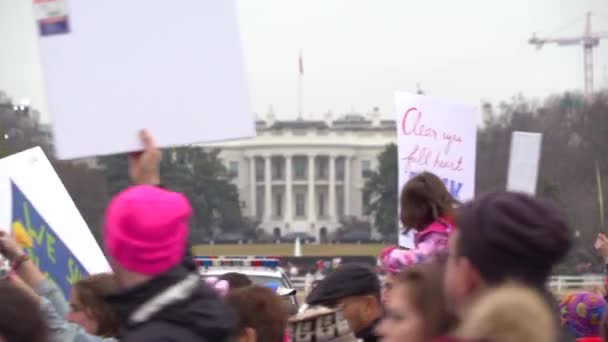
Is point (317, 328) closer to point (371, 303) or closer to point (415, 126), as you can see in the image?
point (371, 303)

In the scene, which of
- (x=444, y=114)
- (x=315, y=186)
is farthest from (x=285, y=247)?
(x=444, y=114)

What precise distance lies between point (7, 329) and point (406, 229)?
2.05m

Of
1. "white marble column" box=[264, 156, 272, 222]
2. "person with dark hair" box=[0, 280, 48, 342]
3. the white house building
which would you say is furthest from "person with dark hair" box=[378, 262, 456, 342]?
"white marble column" box=[264, 156, 272, 222]

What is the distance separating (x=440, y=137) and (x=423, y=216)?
2404 mm

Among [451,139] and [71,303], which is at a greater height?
[451,139]

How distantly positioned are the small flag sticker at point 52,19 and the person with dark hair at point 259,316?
63.3 inches

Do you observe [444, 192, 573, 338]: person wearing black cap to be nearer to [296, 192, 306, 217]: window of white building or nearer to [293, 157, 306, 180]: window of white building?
[293, 157, 306, 180]: window of white building

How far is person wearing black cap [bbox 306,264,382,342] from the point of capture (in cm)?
610

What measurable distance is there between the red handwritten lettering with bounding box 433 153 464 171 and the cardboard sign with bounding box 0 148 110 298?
6.68 ft

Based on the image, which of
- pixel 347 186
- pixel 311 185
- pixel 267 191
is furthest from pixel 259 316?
pixel 347 186

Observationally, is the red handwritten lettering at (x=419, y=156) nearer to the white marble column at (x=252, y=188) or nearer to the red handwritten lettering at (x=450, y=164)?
the red handwritten lettering at (x=450, y=164)

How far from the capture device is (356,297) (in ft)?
20.1

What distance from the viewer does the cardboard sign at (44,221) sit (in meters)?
6.64

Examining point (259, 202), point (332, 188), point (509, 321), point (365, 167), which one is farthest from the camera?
point (365, 167)
